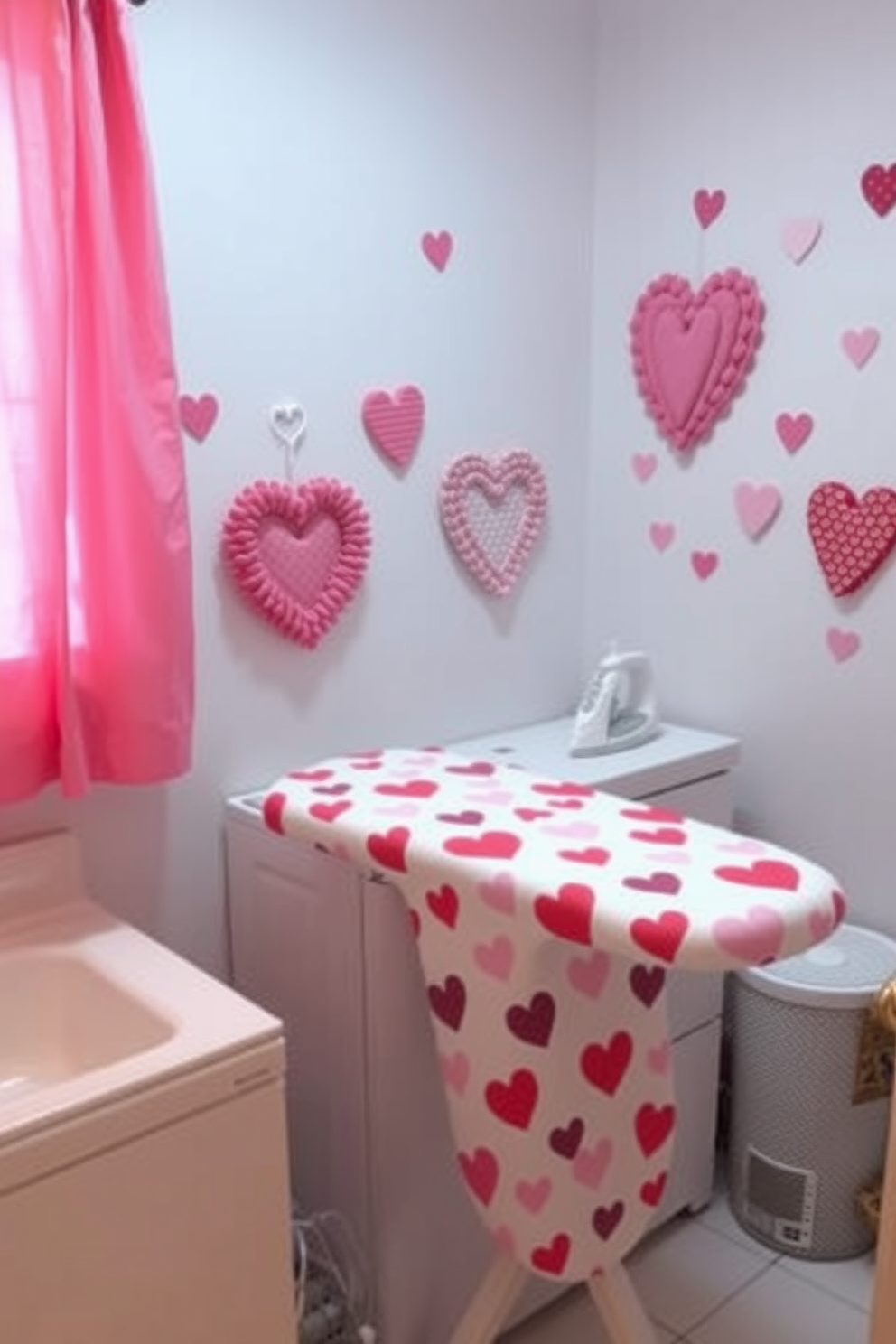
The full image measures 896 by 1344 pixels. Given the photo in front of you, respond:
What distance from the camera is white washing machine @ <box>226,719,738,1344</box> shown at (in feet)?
5.33

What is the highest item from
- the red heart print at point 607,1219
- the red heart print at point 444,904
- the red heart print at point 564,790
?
the red heart print at point 564,790

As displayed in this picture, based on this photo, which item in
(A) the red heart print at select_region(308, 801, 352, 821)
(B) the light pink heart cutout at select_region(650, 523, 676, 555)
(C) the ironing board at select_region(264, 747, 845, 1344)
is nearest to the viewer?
(C) the ironing board at select_region(264, 747, 845, 1344)

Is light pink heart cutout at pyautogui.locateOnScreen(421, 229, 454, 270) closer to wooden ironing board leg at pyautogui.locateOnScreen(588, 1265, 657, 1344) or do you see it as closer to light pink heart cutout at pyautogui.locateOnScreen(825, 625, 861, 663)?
light pink heart cutout at pyautogui.locateOnScreen(825, 625, 861, 663)

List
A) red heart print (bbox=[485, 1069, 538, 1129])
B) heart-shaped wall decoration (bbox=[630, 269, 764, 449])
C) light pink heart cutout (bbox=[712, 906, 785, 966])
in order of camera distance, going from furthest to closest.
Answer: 1. heart-shaped wall decoration (bbox=[630, 269, 764, 449])
2. red heart print (bbox=[485, 1069, 538, 1129])
3. light pink heart cutout (bbox=[712, 906, 785, 966])

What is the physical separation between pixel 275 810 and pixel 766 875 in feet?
2.15

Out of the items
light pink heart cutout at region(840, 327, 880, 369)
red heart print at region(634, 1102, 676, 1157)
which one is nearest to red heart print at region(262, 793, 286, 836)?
red heart print at region(634, 1102, 676, 1157)

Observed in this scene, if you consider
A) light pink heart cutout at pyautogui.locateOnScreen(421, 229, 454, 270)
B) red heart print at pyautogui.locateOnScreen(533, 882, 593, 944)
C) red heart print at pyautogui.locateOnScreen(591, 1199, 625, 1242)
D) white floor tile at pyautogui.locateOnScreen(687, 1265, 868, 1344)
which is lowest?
white floor tile at pyautogui.locateOnScreen(687, 1265, 868, 1344)

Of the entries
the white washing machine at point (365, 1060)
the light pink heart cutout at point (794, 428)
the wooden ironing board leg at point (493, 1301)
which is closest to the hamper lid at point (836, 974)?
the white washing machine at point (365, 1060)

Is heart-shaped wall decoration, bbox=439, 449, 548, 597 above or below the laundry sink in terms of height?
above

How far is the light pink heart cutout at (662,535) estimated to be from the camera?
7.54ft

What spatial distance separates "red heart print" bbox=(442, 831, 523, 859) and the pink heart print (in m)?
1.30

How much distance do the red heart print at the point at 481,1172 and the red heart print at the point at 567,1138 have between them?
0.27ft

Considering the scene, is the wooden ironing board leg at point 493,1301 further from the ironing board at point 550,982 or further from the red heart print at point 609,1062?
the red heart print at point 609,1062

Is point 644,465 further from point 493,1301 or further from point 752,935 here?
point 493,1301
